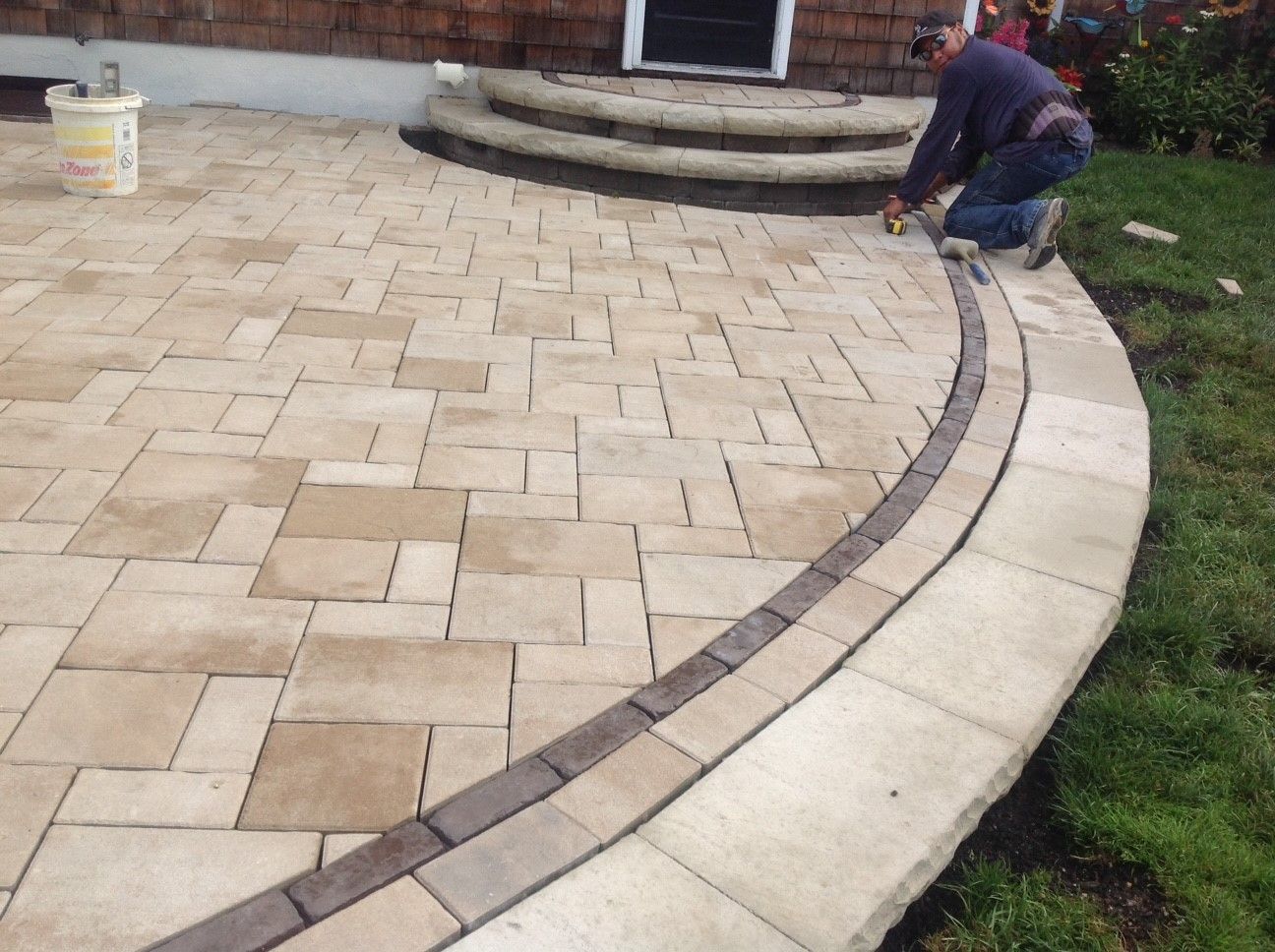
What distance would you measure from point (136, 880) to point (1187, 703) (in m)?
2.09

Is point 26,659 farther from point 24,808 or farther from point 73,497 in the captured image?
point 73,497

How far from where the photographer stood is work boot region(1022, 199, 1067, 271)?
211 inches

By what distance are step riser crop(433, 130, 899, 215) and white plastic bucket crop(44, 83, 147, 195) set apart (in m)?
2.04

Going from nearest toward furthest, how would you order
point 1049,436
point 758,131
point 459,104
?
point 1049,436
point 758,131
point 459,104

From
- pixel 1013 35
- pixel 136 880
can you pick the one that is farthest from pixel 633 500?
pixel 1013 35

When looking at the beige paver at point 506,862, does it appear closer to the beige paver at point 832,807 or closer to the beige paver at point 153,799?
the beige paver at point 832,807

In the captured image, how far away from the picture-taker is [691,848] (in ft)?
6.29

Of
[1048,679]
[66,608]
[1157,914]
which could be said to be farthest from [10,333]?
[1157,914]

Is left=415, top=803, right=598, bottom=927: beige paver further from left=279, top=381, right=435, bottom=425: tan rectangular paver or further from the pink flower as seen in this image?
the pink flower

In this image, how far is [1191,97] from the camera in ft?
25.8

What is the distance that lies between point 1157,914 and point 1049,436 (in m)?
2.00

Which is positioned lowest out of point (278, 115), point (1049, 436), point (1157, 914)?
point (1157, 914)

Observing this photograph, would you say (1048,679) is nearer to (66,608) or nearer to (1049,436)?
(1049,436)

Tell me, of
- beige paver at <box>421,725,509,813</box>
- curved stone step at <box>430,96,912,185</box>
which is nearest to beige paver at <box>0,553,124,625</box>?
beige paver at <box>421,725,509,813</box>
